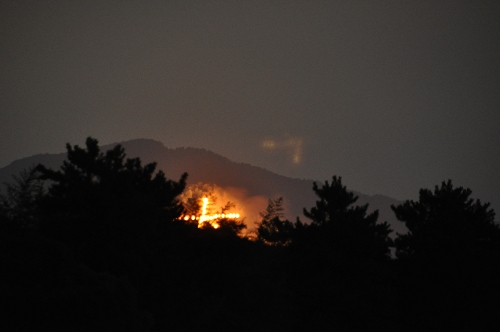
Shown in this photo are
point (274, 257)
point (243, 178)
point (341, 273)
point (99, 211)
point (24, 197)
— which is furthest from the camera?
point (243, 178)

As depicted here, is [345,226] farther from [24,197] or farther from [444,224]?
[24,197]

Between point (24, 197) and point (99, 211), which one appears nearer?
point (99, 211)

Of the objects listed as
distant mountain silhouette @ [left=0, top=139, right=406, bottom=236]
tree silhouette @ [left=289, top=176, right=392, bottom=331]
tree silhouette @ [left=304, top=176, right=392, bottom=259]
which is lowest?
tree silhouette @ [left=289, top=176, right=392, bottom=331]

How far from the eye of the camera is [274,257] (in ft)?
112

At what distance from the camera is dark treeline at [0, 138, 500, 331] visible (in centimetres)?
2134

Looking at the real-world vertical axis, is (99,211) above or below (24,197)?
below

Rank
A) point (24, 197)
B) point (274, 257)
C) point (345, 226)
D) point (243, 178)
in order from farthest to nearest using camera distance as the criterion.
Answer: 1. point (243, 178)
2. point (274, 257)
3. point (345, 226)
4. point (24, 197)

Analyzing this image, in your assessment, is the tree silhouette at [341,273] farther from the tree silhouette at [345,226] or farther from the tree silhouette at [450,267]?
the tree silhouette at [450,267]

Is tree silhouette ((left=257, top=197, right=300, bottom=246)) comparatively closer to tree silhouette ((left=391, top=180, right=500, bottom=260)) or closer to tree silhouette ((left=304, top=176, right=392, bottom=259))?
tree silhouette ((left=304, top=176, right=392, bottom=259))

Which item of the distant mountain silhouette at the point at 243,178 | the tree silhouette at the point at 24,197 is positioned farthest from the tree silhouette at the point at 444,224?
the distant mountain silhouette at the point at 243,178

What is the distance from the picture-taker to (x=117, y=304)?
1309 cm

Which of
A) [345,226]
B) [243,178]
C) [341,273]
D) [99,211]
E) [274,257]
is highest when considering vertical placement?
[243,178]

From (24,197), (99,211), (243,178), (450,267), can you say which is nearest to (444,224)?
(450,267)

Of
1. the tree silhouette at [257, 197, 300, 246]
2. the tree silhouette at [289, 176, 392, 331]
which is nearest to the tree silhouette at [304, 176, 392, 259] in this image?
the tree silhouette at [289, 176, 392, 331]
